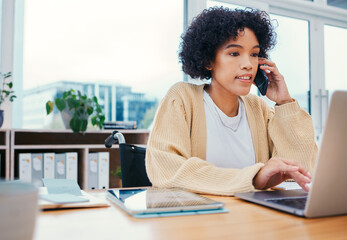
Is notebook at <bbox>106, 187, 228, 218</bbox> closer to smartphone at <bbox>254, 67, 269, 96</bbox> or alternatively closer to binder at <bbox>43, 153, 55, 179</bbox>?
smartphone at <bbox>254, 67, 269, 96</bbox>

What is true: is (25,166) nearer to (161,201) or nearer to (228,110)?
(228,110)

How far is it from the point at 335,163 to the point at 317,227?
4.5 inches

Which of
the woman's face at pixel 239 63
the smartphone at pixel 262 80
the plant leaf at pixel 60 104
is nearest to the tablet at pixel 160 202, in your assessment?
the woman's face at pixel 239 63

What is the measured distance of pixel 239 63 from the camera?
1.35 meters

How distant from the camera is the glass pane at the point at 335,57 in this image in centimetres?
438

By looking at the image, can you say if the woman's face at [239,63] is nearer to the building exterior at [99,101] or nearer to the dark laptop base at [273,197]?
the dark laptop base at [273,197]

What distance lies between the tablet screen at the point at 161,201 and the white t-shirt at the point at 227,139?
0.55 m

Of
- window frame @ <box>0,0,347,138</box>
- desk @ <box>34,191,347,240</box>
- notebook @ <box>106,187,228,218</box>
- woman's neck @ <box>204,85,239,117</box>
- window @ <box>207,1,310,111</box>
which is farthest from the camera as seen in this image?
window @ <box>207,1,310,111</box>

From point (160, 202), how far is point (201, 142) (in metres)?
0.61

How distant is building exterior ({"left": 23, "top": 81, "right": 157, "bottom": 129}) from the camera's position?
2920 mm

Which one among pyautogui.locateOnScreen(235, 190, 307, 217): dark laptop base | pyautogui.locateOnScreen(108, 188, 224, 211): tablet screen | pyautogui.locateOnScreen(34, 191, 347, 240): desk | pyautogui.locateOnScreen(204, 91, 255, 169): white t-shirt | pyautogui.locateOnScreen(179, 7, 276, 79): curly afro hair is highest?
pyautogui.locateOnScreen(179, 7, 276, 79): curly afro hair

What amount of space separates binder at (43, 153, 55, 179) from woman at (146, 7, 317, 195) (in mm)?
1458

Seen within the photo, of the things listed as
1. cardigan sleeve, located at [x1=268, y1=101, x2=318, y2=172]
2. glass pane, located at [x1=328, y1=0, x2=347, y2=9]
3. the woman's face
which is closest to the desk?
cardigan sleeve, located at [x1=268, y1=101, x2=318, y2=172]

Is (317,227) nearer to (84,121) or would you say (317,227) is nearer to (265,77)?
(265,77)
